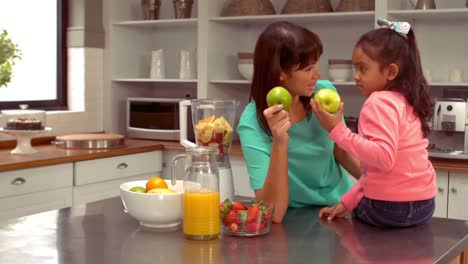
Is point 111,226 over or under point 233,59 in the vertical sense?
under

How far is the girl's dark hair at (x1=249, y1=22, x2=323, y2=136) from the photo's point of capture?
196 centimetres

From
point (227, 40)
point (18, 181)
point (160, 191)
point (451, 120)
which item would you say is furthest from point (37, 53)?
point (160, 191)

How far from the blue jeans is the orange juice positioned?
1.42 ft

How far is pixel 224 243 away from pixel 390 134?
48 centimetres

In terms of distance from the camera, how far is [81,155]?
3639 mm

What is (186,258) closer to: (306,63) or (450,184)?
(306,63)

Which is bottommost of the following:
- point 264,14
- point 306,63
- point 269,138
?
point 269,138

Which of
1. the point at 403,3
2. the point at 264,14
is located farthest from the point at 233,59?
the point at 403,3

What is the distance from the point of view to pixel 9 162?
10.7 ft

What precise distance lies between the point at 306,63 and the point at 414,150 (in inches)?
17.0

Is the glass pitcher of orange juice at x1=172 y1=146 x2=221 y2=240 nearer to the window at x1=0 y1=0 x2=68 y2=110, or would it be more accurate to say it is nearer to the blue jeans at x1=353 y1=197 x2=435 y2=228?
the blue jeans at x1=353 y1=197 x2=435 y2=228

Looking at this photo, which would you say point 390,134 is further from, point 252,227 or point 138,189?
point 138,189

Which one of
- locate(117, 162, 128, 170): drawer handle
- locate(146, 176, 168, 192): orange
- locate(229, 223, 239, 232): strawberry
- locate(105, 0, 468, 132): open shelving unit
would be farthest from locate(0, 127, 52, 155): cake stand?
locate(229, 223, 239, 232): strawberry

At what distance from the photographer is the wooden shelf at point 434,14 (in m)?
3.60
